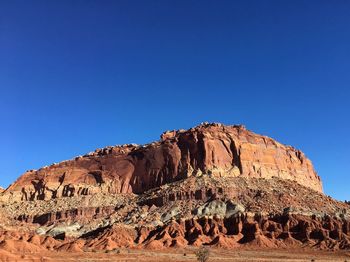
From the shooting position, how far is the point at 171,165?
135 m

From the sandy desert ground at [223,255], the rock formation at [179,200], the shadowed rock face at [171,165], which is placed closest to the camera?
the sandy desert ground at [223,255]

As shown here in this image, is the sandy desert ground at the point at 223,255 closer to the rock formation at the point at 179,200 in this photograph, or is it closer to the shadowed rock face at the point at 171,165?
the rock formation at the point at 179,200

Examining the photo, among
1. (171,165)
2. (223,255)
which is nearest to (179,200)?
(171,165)

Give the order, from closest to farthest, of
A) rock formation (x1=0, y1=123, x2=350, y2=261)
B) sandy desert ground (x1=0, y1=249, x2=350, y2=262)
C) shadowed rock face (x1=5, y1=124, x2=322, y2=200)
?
sandy desert ground (x1=0, y1=249, x2=350, y2=262), rock formation (x1=0, y1=123, x2=350, y2=261), shadowed rock face (x1=5, y1=124, x2=322, y2=200)

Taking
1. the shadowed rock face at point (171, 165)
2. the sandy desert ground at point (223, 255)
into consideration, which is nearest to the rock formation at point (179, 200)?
the shadowed rock face at point (171, 165)

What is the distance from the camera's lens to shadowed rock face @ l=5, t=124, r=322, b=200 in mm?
130000

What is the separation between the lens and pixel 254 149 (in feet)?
443

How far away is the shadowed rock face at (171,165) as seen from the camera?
427ft

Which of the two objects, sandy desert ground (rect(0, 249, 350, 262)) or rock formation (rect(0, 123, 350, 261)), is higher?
rock formation (rect(0, 123, 350, 261))

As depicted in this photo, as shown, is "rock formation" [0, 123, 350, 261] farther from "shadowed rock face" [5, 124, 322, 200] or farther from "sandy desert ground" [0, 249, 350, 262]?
"sandy desert ground" [0, 249, 350, 262]

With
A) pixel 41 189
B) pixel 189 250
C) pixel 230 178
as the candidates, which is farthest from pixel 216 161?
pixel 41 189

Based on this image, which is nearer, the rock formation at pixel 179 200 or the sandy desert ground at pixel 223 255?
the sandy desert ground at pixel 223 255

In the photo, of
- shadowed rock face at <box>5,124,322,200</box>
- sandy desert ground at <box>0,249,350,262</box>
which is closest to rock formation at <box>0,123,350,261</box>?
shadowed rock face at <box>5,124,322,200</box>

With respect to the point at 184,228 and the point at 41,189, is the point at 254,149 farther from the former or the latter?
the point at 41,189
